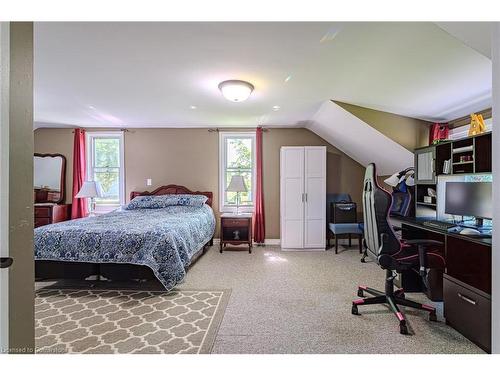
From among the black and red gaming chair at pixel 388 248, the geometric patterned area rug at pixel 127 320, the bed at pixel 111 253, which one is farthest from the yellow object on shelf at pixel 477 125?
the bed at pixel 111 253

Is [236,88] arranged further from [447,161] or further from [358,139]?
[447,161]

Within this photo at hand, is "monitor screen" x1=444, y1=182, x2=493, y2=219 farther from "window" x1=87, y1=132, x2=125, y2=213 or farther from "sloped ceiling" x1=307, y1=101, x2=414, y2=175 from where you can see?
"window" x1=87, y1=132, x2=125, y2=213

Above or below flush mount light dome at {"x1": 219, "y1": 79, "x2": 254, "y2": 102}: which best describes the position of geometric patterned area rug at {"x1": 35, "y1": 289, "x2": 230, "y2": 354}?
below

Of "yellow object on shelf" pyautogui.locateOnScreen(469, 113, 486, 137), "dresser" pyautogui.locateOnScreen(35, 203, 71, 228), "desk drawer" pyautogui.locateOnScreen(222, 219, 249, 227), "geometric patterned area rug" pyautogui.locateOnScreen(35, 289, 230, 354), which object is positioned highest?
"yellow object on shelf" pyautogui.locateOnScreen(469, 113, 486, 137)

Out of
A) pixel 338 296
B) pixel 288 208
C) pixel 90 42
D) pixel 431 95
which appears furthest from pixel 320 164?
pixel 90 42

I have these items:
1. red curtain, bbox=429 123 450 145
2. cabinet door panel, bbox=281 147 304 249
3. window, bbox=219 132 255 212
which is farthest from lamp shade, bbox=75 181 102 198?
red curtain, bbox=429 123 450 145

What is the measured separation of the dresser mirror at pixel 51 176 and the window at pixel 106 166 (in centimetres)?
50

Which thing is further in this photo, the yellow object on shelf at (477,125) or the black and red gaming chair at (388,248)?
the yellow object on shelf at (477,125)

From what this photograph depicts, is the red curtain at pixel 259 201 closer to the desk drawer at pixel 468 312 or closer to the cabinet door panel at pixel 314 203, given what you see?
the cabinet door panel at pixel 314 203

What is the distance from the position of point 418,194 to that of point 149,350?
11.3 ft

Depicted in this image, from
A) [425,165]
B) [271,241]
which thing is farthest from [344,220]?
[425,165]

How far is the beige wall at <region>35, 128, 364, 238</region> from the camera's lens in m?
5.05

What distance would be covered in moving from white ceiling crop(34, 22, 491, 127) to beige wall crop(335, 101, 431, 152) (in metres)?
0.11

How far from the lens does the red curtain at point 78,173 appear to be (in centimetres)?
498
